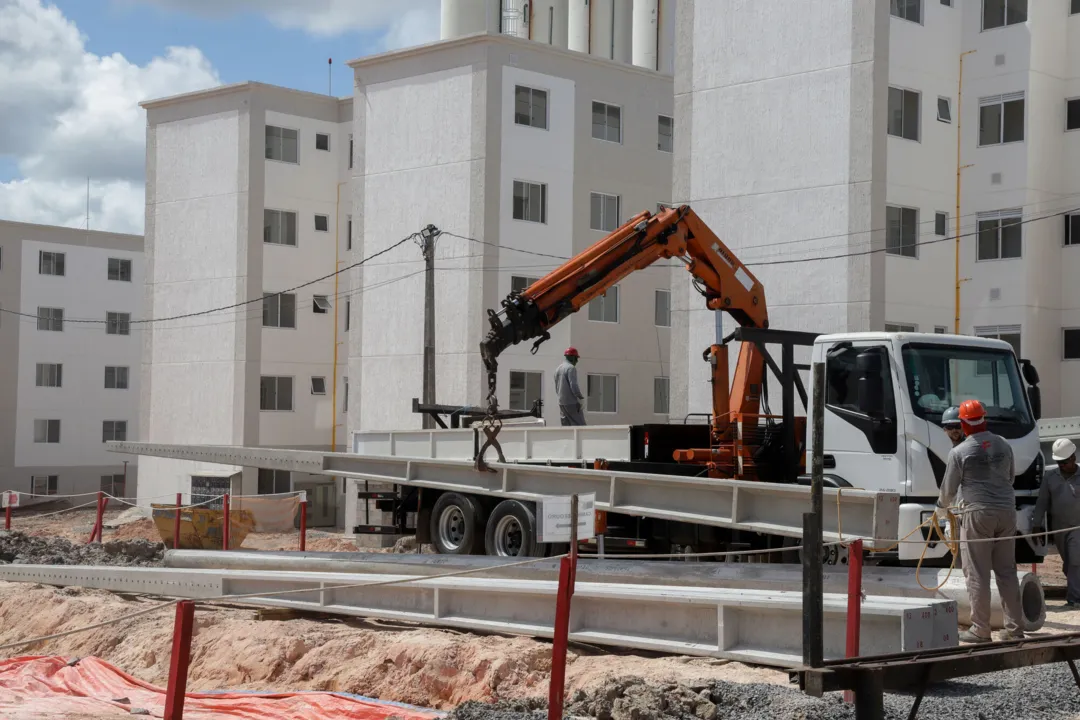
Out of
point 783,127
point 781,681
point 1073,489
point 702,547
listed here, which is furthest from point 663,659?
point 783,127

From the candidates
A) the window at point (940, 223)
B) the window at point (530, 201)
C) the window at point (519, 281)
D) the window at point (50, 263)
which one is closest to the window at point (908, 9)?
the window at point (940, 223)

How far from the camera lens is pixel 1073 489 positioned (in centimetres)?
1417

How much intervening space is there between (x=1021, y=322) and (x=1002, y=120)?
4311mm

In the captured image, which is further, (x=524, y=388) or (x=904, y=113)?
(x=524, y=388)

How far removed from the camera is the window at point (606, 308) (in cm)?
3938

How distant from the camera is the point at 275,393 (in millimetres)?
46094

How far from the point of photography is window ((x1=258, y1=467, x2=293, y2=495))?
4616cm

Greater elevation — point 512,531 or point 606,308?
point 606,308

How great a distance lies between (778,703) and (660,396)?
1265 inches

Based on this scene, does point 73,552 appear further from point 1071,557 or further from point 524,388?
point 1071,557

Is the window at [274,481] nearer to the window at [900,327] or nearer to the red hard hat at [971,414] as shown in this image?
the window at [900,327]

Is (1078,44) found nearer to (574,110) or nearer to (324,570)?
(574,110)

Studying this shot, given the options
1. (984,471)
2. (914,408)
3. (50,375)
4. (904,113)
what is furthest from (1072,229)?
(50,375)

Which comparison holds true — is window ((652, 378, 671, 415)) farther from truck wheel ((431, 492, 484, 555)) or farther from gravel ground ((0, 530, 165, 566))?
truck wheel ((431, 492, 484, 555))
